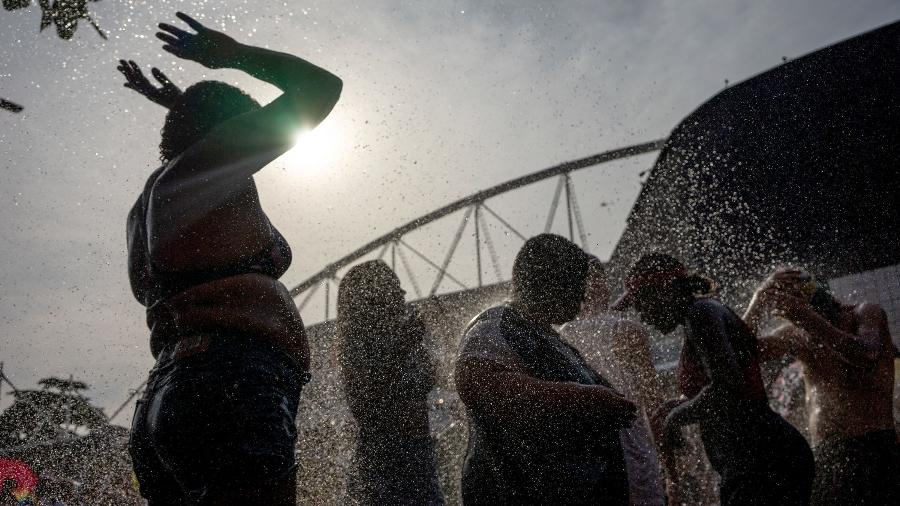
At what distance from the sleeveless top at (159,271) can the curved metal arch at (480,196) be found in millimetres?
11148

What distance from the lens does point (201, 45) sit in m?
1.58

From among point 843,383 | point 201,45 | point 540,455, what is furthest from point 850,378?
point 201,45

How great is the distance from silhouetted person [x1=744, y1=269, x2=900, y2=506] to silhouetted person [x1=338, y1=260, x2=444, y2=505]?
2130mm

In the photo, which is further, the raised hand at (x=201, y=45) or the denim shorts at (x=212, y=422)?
the raised hand at (x=201, y=45)

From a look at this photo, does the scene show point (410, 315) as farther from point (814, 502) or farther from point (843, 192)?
point (843, 192)

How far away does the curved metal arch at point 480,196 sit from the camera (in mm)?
12125

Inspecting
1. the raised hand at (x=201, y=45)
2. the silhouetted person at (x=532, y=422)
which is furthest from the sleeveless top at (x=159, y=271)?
the silhouetted person at (x=532, y=422)

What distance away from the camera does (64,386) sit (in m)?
15.2

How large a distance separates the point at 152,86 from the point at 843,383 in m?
3.87

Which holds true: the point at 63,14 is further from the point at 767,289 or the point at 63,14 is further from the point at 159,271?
the point at 767,289

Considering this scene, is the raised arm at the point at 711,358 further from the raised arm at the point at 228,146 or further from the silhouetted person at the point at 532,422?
the raised arm at the point at 228,146

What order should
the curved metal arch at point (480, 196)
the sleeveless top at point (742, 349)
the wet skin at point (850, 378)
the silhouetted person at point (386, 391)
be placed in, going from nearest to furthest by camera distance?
the sleeveless top at point (742, 349)
the wet skin at point (850, 378)
the silhouetted person at point (386, 391)
the curved metal arch at point (480, 196)

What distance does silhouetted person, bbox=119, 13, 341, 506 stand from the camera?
1.21 metres

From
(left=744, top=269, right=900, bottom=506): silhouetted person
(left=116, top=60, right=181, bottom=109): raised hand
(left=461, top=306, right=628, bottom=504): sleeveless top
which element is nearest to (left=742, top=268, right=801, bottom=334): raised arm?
(left=744, top=269, right=900, bottom=506): silhouetted person
